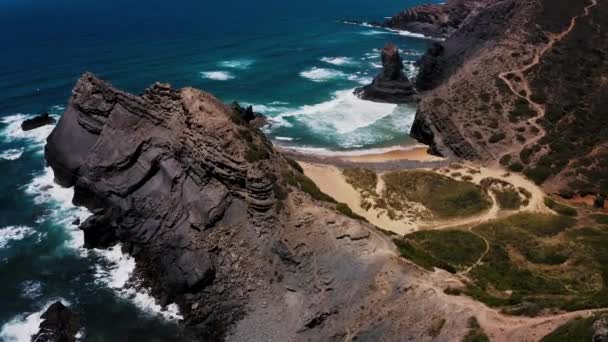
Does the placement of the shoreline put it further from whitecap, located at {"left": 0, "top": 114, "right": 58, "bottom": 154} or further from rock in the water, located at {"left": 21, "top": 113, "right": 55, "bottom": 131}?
rock in the water, located at {"left": 21, "top": 113, "right": 55, "bottom": 131}

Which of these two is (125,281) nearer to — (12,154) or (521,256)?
(521,256)

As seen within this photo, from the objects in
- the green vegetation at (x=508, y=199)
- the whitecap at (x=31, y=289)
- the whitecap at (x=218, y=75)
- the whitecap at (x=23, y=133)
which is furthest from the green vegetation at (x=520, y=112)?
the whitecap at (x=23, y=133)

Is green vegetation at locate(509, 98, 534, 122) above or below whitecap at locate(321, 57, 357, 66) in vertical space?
above

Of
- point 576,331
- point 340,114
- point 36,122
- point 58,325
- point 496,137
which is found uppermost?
point 576,331

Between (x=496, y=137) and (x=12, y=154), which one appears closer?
(x=496, y=137)

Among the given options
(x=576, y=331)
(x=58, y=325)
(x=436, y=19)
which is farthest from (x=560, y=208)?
(x=436, y=19)

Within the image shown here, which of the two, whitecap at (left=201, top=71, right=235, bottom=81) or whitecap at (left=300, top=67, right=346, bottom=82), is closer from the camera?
whitecap at (left=201, top=71, right=235, bottom=81)

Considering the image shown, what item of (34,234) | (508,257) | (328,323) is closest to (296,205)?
(328,323)

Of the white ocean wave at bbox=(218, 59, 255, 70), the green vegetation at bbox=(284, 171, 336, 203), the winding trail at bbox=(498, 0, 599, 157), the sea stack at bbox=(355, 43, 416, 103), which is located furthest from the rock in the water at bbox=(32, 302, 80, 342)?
the white ocean wave at bbox=(218, 59, 255, 70)

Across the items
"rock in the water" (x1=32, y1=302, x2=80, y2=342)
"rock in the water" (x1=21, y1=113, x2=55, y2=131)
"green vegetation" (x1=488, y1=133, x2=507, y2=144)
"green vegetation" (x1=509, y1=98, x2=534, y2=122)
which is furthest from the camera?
"rock in the water" (x1=21, y1=113, x2=55, y2=131)
